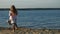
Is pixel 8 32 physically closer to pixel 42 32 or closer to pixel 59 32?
pixel 42 32

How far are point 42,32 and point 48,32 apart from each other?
335 mm

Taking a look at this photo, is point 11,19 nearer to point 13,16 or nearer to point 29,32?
point 13,16

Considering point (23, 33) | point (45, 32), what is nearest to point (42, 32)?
point (45, 32)

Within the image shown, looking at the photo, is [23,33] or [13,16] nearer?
[23,33]

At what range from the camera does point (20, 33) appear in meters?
Result: 14.1

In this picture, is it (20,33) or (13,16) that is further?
(13,16)

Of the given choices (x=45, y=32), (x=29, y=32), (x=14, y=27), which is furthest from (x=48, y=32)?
(x=14, y=27)

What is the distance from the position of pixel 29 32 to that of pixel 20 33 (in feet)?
2.29

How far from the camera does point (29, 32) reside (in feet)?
47.8

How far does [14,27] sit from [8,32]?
1043 millimetres

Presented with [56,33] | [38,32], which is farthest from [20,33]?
[56,33]

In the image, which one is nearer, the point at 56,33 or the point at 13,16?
the point at 56,33

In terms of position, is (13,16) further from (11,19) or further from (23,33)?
(23,33)

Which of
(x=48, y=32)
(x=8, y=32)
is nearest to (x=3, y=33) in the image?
(x=8, y=32)
